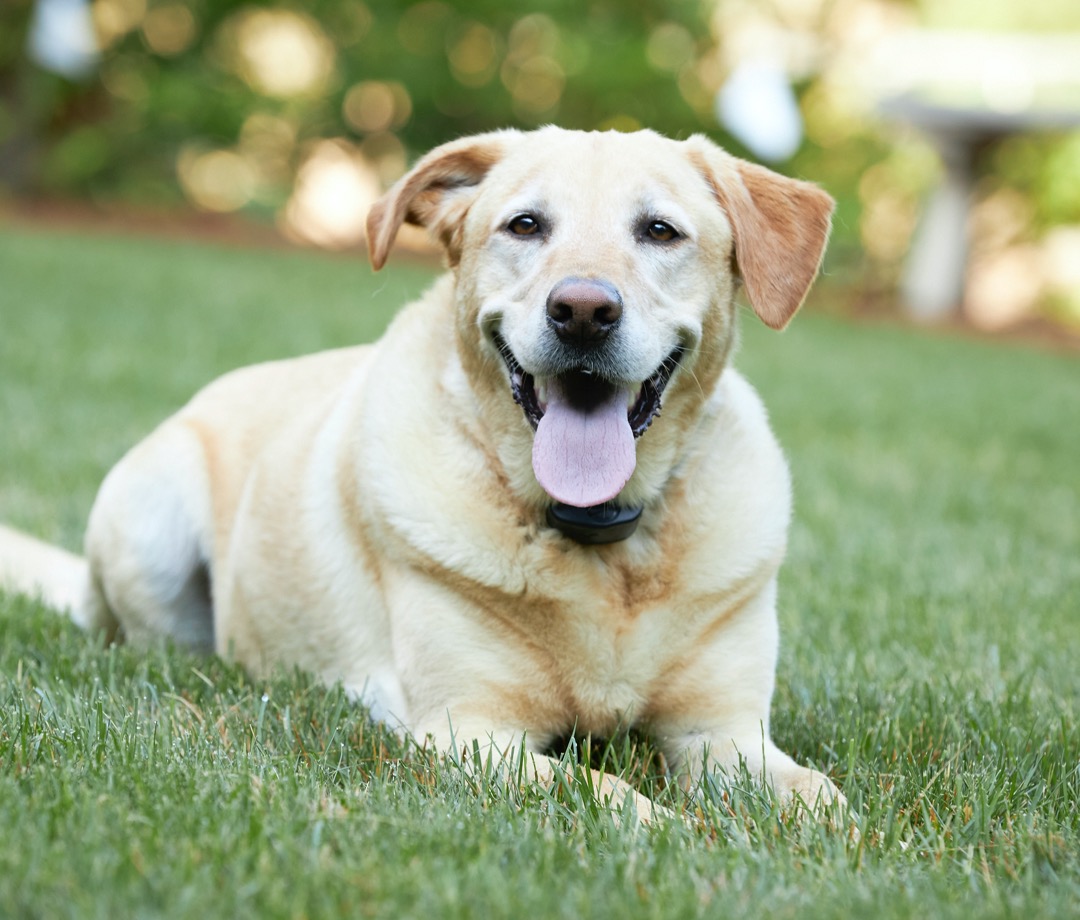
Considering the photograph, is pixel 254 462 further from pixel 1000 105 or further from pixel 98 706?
pixel 1000 105

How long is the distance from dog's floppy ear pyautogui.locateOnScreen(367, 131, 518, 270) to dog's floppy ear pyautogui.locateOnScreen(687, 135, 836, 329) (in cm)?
54

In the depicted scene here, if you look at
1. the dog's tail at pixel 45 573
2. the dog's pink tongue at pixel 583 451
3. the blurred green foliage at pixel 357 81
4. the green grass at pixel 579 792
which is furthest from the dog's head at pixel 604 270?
the blurred green foliage at pixel 357 81

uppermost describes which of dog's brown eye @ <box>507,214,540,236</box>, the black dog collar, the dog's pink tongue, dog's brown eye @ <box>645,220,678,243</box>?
dog's brown eye @ <box>645,220,678,243</box>

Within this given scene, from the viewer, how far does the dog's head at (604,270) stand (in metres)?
2.93

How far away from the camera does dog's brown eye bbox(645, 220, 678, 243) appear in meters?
3.13

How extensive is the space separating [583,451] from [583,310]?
328 mm

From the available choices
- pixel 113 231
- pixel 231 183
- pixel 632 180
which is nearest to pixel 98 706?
pixel 632 180

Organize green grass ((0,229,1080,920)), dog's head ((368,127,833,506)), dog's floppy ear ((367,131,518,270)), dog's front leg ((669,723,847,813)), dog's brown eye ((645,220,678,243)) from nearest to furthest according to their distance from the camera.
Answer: green grass ((0,229,1080,920)), dog's front leg ((669,723,847,813)), dog's head ((368,127,833,506)), dog's brown eye ((645,220,678,243)), dog's floppy ear ((367,131,518,270))

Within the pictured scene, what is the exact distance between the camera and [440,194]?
341cm

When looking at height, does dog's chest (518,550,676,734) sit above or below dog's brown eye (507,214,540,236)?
below

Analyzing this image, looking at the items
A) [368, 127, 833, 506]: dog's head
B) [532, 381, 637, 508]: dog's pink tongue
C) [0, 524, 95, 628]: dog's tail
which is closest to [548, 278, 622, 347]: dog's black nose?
[368, 127, 833, 506]: dog's head

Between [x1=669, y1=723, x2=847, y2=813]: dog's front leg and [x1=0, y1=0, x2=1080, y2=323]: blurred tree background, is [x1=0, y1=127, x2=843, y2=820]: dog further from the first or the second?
[x1=0, y1=0, x2=1080, y2=323]: blurred tree background

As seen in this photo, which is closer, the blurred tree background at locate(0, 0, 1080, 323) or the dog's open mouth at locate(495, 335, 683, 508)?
the dog's open mouth at locate(495, 335, 683, 508)

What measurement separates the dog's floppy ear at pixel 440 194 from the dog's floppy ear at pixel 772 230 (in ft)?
1.77
